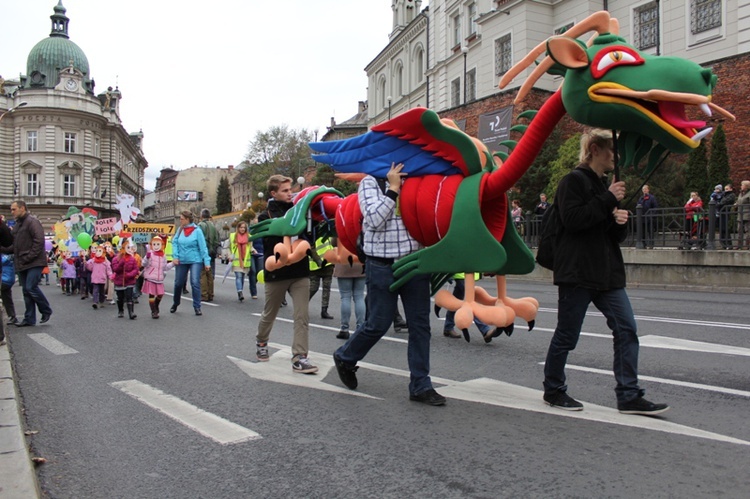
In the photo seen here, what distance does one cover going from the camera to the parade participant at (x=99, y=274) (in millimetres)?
13391

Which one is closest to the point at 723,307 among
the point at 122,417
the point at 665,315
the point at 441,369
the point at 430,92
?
the point at 665,315

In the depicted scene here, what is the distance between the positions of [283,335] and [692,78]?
20.5 feet

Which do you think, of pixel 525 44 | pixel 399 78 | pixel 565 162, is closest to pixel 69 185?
pixel 399 78

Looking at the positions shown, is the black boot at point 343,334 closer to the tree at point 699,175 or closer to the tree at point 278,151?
the tree at point 699,175

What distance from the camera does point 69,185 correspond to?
76.8 meters

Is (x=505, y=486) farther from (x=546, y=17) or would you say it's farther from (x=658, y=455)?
(x=546, y=17)

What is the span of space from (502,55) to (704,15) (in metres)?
9.90

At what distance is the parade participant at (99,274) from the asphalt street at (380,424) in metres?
5.72

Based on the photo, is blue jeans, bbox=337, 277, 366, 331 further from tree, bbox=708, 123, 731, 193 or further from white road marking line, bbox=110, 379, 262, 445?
tree, bbox=708, 123, 731, 193

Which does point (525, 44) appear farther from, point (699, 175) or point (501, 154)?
point (501, 154)

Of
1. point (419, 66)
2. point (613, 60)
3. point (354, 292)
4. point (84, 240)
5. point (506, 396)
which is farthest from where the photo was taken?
point (419, 66)

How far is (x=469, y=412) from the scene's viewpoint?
4.60 m

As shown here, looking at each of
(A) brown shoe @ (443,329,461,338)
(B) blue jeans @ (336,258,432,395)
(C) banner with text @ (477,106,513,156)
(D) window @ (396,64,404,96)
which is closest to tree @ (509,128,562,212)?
(C) banner with text @ (477,106,513,156)

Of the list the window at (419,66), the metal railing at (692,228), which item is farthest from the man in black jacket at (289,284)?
the window at (419,66)
